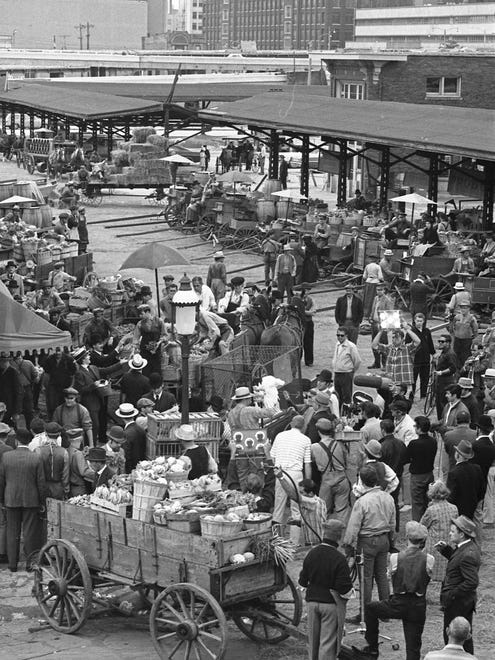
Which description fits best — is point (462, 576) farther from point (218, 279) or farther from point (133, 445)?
point (218, 279)

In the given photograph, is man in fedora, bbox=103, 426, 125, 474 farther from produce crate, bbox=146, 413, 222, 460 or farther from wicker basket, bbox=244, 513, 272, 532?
wicker basket, bbox=244, 513, 272, 532

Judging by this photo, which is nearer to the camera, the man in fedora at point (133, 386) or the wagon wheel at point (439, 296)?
the man in fedora at point (133, 386)

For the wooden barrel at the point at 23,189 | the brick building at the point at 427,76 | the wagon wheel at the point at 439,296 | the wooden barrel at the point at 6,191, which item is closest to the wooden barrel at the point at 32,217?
the wooden barrel at the point at 6,191

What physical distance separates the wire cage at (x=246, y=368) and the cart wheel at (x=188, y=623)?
23.6 feet

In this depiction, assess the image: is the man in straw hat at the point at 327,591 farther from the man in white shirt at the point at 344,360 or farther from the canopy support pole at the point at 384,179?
the canopy support pole at the point at 384,179

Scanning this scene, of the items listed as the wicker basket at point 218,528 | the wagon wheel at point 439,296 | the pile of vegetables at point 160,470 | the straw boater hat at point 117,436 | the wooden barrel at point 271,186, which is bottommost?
the wagon wheel at point 439,296

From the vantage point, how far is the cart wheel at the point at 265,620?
1119 cm

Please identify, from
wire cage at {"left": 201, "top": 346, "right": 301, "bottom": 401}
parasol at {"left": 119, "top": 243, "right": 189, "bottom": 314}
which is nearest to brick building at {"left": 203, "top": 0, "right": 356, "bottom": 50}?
parasol at {"left": 119, "top": 243, "right": 189, "bottom": 314}

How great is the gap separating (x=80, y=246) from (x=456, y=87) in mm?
26859

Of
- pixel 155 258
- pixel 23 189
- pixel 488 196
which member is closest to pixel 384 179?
pixel 488 196

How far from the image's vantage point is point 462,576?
10734mm

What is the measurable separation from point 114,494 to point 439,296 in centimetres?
1575

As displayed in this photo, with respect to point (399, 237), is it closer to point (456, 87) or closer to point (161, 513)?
point (161, 513)

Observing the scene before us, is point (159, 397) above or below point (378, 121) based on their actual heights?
below
